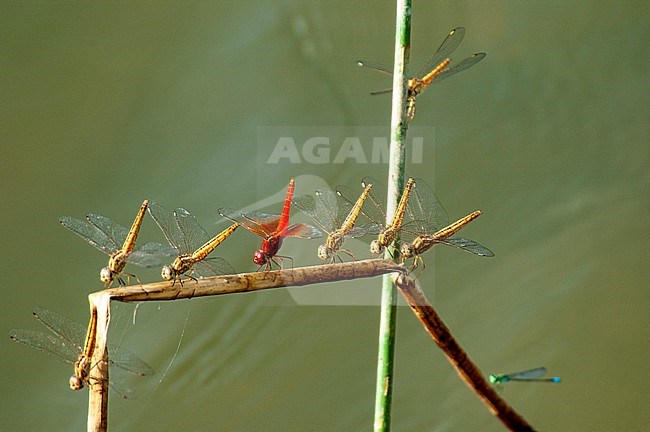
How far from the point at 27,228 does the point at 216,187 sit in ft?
2.04

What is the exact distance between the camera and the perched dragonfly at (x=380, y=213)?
1.38 metres

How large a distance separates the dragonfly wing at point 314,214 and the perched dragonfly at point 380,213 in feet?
0.24

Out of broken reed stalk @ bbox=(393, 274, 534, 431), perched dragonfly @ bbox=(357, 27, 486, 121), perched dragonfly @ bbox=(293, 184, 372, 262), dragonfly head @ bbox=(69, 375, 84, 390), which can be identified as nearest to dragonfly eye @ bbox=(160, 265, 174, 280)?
dragonfly head @ bbox=(69, 375, 84, 390)

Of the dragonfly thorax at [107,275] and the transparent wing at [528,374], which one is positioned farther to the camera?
the dragonfly thorax at [107,275]

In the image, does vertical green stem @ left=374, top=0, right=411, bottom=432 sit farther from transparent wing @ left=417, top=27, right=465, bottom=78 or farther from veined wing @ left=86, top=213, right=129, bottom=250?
transparent wing @ left=417, top=27, right=465, bottom=78

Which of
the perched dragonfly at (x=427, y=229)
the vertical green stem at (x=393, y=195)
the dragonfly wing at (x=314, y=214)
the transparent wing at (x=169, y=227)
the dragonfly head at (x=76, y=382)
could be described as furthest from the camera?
the dragonfly wing at (x=314, y=214)

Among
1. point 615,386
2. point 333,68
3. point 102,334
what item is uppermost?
point 333,68

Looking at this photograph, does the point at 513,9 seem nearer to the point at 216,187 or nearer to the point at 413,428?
the point at 216,187

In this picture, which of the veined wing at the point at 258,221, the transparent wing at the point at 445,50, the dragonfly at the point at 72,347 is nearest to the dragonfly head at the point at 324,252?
the veined wing at the point at 258,221

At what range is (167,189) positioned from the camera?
248 centimetres

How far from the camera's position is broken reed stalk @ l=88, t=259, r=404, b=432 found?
95 centimetres

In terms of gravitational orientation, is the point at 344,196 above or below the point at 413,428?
above

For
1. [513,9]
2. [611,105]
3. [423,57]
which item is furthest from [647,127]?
[423,57]

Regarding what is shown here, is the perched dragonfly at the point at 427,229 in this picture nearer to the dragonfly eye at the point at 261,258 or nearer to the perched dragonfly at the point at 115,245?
the dragonfly eye at the point at 261,258
